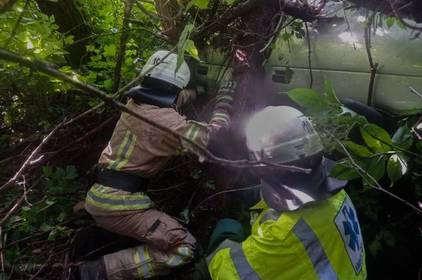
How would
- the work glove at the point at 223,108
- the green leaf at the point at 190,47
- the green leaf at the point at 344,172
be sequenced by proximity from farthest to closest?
the work glove at the point at 223,108
the green leaf at the point at 344,172
the green leaf at the point at 190,47

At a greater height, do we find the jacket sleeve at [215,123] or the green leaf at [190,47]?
the green leaf at [190,47]

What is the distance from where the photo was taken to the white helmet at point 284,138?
6.75ft

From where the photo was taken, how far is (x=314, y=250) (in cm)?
200

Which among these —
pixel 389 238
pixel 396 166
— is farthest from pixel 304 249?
pixel 389 238

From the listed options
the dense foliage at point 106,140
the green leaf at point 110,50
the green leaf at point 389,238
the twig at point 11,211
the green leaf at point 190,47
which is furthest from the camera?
the green leaf at point 110,50

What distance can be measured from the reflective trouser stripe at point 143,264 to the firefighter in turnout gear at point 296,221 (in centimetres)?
88

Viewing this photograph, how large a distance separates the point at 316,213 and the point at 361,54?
4.32ft

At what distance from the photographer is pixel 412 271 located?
256cm

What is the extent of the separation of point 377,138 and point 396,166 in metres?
0.14

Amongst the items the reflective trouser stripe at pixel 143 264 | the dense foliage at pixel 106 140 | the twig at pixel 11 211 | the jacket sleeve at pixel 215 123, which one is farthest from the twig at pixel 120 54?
the reflective trouser stripe at pixel 143 264

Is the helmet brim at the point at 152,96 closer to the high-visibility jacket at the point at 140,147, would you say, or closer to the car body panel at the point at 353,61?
the high-visibility jacket at the point at 140,147

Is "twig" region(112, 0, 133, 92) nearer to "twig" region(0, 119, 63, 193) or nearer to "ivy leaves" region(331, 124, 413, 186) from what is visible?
"twig" region(0, 119, 63, 193)

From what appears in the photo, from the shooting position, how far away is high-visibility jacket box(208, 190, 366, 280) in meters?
1.99

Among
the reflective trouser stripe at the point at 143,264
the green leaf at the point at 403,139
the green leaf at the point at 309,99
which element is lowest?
the reflective trouser stripe at the point at 143,264
